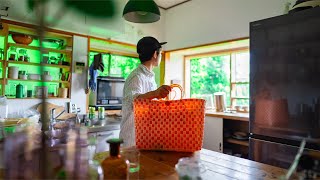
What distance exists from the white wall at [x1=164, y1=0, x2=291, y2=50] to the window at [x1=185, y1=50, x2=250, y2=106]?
1.79 ft

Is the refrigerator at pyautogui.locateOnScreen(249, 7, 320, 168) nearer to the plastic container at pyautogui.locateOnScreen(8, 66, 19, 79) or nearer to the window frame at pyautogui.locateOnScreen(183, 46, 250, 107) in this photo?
the window frame at pyautogui.locateOnScreen(183, 46, 250, 107)

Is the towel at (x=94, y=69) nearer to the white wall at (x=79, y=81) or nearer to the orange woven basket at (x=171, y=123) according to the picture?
the white wall at (x=79, y=81)

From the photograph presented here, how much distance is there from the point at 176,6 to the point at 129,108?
8.88ft

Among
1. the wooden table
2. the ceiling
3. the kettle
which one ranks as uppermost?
the ceiling

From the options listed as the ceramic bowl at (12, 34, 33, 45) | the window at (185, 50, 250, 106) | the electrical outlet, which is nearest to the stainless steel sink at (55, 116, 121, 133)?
the electrical outlet

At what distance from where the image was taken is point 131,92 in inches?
52.6

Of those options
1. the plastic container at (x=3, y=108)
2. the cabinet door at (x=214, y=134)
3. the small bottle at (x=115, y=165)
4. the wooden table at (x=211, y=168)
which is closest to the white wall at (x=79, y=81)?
the plastic container at (x=3, y=108)

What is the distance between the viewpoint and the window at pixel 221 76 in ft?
10.6

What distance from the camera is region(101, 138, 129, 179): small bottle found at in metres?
0.62

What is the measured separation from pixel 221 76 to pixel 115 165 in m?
3.14

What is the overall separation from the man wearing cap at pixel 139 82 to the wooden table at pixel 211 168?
0.41 metres

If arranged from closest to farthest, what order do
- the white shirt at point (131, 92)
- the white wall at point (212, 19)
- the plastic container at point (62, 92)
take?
the white shirt at point (131, 92) → the white wall at point (212, 19) → the plastic container at point (62, 92)

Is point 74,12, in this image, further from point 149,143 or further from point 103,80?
point 103,80

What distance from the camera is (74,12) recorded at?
402mm
